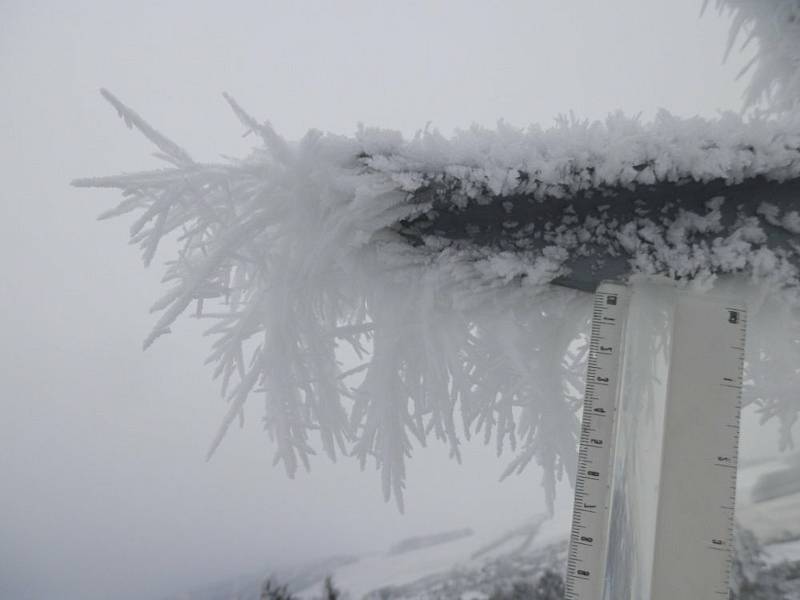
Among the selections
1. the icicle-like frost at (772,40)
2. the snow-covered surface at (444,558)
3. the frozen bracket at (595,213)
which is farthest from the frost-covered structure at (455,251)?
the snow-covered surface at (444,558)

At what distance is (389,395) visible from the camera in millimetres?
562

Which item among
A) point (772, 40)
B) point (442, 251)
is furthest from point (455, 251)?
point (772, 40)

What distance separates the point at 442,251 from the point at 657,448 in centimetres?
30

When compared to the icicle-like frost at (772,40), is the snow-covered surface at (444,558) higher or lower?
lower

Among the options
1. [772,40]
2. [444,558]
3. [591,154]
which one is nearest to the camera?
[591,154]

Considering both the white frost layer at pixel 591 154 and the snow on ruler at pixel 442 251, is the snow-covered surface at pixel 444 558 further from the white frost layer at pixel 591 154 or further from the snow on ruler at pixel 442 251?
the white frost layer at pixel 591 154

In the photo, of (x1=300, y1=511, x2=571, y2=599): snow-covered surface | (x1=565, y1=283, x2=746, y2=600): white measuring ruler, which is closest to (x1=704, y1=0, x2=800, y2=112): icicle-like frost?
(x1=565, y1=283, x2=746, y2=600): white measuring ruler

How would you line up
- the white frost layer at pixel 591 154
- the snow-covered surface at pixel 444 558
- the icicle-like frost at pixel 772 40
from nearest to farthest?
the white frost layer at pixel 591 154
the icicle-like frost at pixel 772 40
the snow-covered surface at pixel 444 558

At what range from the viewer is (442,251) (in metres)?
0.56

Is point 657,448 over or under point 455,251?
under

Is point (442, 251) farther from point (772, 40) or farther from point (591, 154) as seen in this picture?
point (772, 40)

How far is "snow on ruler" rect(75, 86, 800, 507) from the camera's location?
1.65ft

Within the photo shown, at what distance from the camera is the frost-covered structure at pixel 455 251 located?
51cm

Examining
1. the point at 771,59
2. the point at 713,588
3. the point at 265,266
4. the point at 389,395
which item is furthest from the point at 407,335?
the point at 771,59
